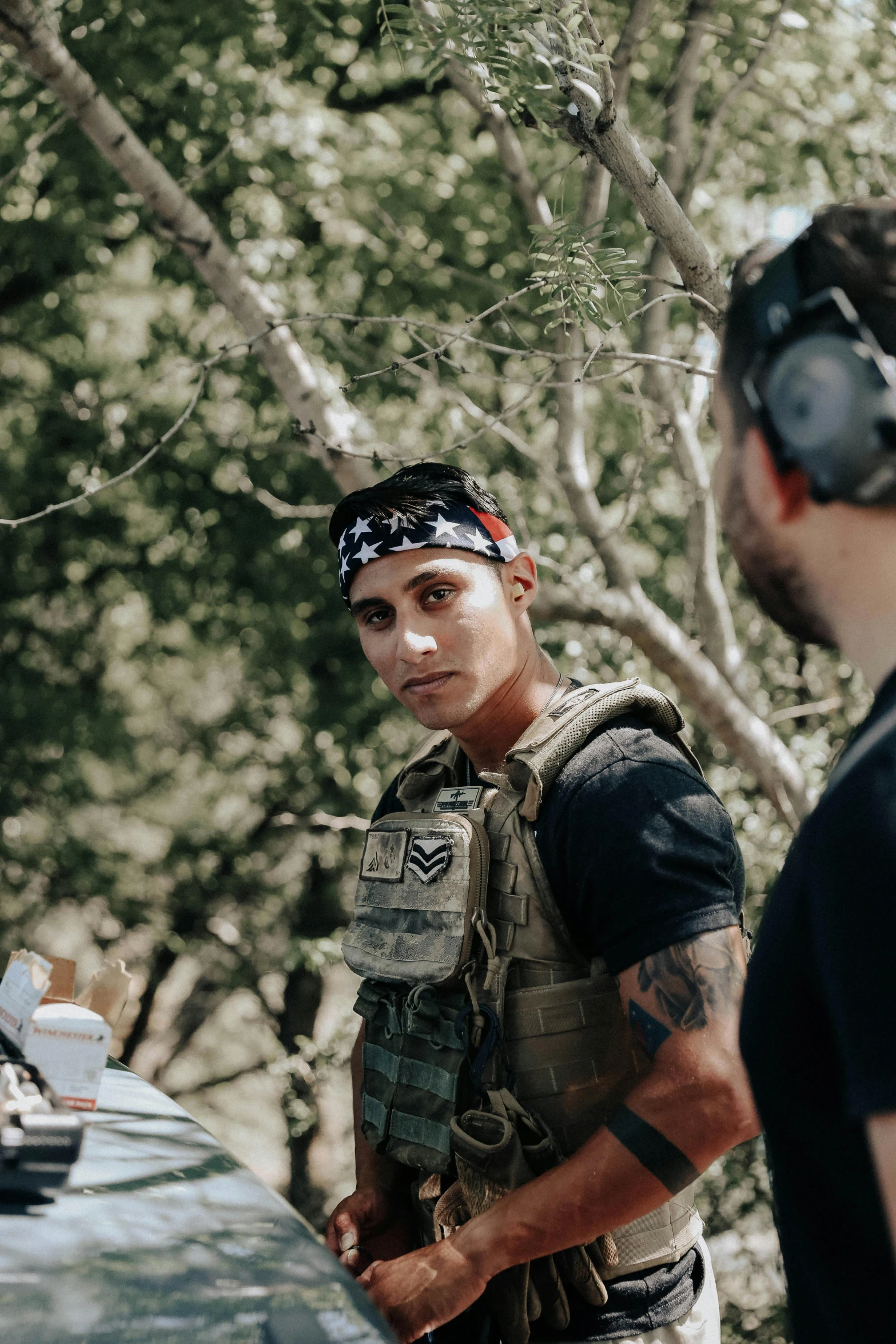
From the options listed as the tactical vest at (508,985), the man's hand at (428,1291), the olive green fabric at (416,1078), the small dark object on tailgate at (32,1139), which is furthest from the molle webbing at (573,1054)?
the small dark object on tailgate at (32,1139)

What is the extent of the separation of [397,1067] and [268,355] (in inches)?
88.6

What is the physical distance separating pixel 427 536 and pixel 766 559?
1138 mm

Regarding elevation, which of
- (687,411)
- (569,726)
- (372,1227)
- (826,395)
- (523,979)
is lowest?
(687,411)

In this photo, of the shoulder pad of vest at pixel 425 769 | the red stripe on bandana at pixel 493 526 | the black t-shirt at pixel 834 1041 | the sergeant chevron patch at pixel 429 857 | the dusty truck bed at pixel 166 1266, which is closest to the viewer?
the black t-shirt at pixel 834 1041

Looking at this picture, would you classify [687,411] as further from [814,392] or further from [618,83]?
[814,392]

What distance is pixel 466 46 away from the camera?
1.83 m

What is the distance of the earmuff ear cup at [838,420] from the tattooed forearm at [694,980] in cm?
83

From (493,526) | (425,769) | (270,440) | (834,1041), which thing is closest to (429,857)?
(425,769)

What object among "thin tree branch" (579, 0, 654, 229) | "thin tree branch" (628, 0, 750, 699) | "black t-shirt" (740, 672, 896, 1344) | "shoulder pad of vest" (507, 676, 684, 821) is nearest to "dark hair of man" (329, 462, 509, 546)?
"shoulder pad of vest" (507, 676, 684, 821)

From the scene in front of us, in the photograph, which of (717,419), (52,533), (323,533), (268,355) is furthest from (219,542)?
(717,419)

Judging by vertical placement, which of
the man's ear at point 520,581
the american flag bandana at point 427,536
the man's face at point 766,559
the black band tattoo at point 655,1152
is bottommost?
the black band tattoo at point 655,1152

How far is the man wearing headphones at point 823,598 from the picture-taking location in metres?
0.88

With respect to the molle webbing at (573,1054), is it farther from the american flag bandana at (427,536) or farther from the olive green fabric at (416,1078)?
the american flag bandana at (427,536)

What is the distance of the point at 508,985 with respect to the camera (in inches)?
70.4
